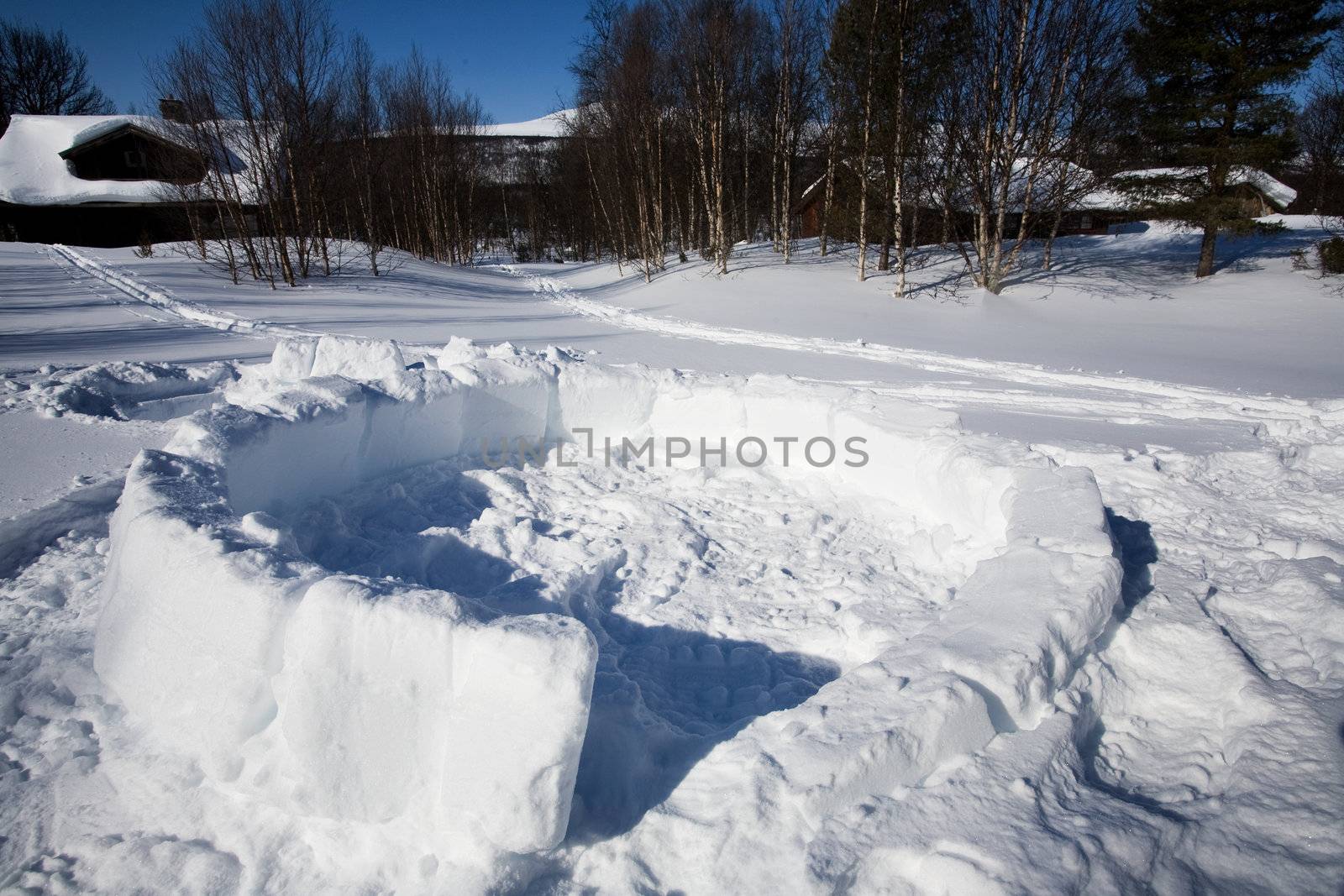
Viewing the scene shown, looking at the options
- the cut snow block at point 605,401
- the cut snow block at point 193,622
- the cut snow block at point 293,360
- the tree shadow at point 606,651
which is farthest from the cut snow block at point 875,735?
the cut snow block at point 293,360

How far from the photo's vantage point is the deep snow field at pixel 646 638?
5.40ft

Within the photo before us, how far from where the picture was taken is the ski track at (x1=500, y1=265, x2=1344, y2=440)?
19.1 feet

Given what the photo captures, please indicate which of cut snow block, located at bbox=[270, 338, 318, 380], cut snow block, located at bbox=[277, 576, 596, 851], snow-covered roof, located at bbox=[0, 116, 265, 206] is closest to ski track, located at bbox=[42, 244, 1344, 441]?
cut snow block, located at bbox=[270, 338, 318, 380]

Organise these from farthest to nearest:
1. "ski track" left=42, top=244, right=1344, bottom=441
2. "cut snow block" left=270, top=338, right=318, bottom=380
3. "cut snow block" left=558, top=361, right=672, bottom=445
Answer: "ski track" left=42, top=244, right=1344, bottom=441 < "cut snow block" left=270, top=338, right=318, bottom=380 < "cut snow block" left=558, top=361, right=672, bottom=445

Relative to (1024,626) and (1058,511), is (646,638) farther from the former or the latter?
(1058,511)

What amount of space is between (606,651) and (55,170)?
30.3 m

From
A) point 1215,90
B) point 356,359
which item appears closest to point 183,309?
point 356,359

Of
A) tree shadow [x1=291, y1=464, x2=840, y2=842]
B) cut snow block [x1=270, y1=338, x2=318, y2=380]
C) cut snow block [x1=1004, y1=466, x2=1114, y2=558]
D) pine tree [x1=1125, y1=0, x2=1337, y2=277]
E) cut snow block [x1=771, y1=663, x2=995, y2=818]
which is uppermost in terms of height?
pine tree [x1=1125, y1=0, x2=1337, y2=277]

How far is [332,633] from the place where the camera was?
69.5 inches

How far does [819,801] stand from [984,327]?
35.7 feet

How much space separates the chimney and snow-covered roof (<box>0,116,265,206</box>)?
31.2 ft

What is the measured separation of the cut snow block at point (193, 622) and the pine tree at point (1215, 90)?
17381mm

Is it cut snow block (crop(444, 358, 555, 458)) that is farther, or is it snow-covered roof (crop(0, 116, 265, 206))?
snow-covered roof (crop(0, 116, 265, 206))

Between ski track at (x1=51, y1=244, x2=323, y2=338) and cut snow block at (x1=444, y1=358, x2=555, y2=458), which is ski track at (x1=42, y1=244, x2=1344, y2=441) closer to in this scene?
ski track at (x1=51, y1=244, x2=323, y2=338)
